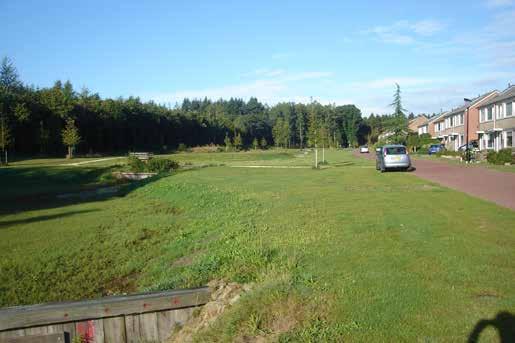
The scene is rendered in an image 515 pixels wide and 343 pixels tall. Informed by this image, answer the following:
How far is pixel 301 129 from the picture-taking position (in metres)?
130

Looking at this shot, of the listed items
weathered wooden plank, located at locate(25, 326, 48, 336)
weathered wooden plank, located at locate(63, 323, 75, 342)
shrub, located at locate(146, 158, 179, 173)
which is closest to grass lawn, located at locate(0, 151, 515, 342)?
weathered wooden plank, located at locate(63, 323, 75, 342)

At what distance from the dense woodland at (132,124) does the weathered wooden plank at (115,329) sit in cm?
3601

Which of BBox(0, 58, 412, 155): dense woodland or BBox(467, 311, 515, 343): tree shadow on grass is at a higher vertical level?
BBox(0, 58, 412, 155): dense woodland

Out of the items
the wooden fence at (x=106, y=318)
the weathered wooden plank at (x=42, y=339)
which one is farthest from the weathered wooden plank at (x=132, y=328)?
the weathered wooden plank at (x=42, y=339)

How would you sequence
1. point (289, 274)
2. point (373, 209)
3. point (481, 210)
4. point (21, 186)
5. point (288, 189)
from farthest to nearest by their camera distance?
point (21, 186) → point (288, 189) → point (373, 209) → point (481, 210) → point (289, 274)

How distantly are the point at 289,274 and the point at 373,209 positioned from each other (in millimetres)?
6207

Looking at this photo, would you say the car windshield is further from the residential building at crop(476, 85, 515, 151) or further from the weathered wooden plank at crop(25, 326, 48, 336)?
the weathered wooden plank at crop(25, 326, 48, 336)

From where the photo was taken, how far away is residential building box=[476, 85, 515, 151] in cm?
4319

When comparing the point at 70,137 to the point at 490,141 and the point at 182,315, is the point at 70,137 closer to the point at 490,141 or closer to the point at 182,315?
the point at 490,141

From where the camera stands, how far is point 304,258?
7.50 metres

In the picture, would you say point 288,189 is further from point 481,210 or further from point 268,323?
point 268,323

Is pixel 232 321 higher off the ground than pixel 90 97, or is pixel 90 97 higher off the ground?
pixel 90 97

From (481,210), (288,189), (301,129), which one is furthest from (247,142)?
(481,210)

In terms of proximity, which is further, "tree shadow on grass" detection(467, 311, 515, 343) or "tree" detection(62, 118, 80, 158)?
"tree" detection(62, 118, 80, 158)
